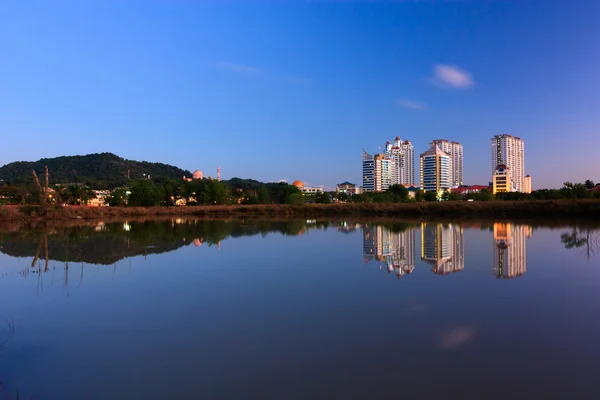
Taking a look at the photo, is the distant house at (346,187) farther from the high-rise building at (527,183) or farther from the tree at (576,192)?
the tree at (576,192)

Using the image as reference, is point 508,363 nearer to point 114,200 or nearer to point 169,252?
point 169,252

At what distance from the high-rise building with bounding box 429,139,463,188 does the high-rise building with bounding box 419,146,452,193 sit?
21.4ft

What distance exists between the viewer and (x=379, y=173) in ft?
436

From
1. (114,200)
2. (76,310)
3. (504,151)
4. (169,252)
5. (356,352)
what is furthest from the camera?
(504,151)

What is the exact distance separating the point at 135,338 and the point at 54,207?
30054 mm

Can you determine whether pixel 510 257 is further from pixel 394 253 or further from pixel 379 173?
pixel 379 173

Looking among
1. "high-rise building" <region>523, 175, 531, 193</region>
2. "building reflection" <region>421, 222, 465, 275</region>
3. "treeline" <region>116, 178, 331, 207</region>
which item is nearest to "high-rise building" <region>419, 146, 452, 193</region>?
"high-rise building" <region>523, 175, 531, 193</region>

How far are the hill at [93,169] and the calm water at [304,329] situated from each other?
93193 mm

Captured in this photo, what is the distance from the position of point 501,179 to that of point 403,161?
35416 mm

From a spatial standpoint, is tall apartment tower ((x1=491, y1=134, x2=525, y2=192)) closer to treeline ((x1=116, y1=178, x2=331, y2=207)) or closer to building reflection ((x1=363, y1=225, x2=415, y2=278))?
treeline ((x1=116, y1=178, x2=331, y2=207))

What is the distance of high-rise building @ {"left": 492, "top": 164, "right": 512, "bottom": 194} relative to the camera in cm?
11269

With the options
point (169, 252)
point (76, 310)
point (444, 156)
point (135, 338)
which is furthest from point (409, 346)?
point (444, 156)

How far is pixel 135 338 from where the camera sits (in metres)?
4.60

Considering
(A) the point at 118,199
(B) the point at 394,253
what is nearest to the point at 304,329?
(B) the point at 394,253
